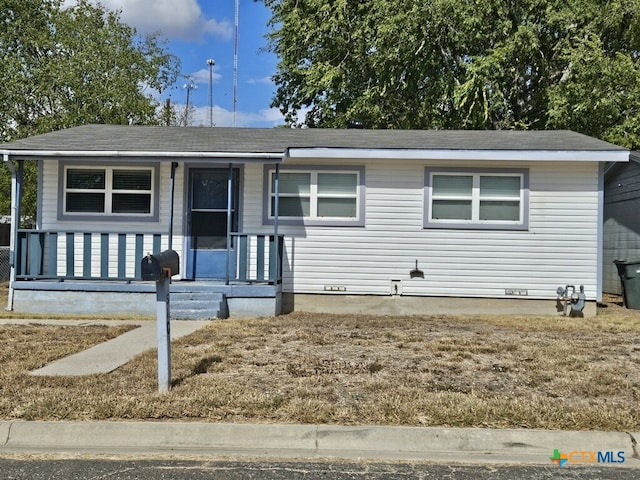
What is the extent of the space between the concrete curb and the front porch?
5.61m

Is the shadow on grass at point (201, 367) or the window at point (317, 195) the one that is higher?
the window at point (317, 195)

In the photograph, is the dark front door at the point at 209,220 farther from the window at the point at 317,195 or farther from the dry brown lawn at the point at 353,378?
the dry brown lawn at the point at 353,378

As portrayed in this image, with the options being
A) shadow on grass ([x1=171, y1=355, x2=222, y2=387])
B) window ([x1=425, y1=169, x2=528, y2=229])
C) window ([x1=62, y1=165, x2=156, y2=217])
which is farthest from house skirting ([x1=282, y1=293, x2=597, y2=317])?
shadow on grass ([x1=171, y1=355, x2=222, y2=387])

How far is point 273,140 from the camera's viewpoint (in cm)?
1179

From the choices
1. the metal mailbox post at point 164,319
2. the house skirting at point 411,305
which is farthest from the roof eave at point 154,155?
the metal mailbox post at point 164,319

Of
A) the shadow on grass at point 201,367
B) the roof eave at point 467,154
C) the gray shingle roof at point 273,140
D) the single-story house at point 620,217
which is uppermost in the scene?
the gray shingle roof at point 273,140

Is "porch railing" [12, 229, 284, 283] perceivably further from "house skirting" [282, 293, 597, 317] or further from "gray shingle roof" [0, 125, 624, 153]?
"gray shingle roof" [0, 125, 624, 153]

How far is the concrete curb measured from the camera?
434cm

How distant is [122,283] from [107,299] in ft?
1.25

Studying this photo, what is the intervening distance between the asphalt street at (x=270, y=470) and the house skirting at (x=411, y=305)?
23.3ft

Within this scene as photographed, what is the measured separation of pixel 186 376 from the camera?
587 centimetres

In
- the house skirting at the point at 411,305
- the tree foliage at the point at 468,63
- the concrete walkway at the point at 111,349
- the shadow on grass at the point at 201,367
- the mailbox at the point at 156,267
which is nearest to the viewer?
the mailbox at the point at 156,267

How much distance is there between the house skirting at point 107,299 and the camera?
1042cm

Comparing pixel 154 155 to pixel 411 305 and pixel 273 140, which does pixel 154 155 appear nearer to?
pixel 273 140
